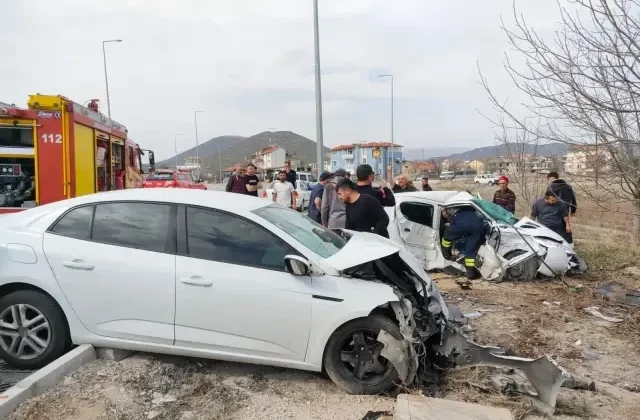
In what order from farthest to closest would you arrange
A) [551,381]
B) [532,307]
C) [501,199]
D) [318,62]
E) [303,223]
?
[318,62], [501,199], [532,307], [303,223], [551,381]

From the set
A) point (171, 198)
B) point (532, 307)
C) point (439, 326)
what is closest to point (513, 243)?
point (532, 307)

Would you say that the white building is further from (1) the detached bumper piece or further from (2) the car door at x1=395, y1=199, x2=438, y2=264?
(1) the detached bumper piece

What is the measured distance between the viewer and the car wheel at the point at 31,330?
13.4 ft

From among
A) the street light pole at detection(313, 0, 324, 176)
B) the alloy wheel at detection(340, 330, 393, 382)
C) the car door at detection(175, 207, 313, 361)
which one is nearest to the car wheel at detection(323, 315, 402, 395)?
the alloy wheel at detection(340, 330, 393, 382)

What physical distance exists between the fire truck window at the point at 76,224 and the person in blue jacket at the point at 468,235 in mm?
5550

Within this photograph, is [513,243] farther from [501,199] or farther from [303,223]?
[303,223]

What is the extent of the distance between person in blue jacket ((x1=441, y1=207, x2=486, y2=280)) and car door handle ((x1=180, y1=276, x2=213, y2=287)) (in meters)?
5.16

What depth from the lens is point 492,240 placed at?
8102 mm

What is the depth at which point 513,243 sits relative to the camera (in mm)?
7961

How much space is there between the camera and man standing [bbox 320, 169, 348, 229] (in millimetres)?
7285

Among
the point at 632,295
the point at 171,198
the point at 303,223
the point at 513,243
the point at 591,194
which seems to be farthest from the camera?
the point at 513,243

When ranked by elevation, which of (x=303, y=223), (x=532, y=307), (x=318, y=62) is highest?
(x=318, y=62)

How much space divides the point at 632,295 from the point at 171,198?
624cm

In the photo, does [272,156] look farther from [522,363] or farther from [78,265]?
A: [522,363]
